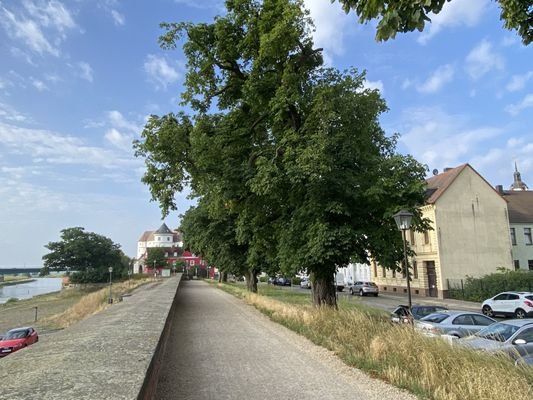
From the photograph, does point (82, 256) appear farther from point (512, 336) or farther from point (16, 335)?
point (512, 336)

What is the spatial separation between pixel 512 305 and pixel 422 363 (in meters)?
21.7

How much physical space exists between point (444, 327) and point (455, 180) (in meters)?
30.9

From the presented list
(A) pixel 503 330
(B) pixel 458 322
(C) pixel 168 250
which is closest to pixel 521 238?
(B) pixel 458 322

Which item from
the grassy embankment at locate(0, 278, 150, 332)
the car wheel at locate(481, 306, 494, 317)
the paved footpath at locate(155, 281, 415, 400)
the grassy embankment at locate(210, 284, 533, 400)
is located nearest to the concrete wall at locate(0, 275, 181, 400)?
the paved footpath at locate(155, 281, 415, 400)

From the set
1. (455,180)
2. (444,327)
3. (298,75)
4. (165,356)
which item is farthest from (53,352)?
(455,180)

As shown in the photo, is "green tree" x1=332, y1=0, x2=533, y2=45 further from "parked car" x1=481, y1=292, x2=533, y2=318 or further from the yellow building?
the yellow building

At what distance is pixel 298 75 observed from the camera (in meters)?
17.2

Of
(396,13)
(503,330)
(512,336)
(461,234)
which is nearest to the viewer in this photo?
(396,13)

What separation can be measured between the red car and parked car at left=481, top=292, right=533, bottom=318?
26.0 m

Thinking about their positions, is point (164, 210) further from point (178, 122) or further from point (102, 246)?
point (102, 246)

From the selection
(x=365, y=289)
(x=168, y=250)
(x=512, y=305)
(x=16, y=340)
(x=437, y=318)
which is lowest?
(x=16, y=340)

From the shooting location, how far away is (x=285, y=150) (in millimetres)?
16562

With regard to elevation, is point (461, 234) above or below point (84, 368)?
above

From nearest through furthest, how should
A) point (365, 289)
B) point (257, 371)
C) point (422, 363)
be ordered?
1. point (422, 363)
2. point (257, 371)
3. point (365, 289)
